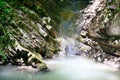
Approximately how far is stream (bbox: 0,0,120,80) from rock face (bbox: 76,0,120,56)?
65cm

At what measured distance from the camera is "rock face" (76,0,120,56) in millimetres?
11797

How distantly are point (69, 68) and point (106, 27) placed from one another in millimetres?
2177

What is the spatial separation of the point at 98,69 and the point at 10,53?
3.26m

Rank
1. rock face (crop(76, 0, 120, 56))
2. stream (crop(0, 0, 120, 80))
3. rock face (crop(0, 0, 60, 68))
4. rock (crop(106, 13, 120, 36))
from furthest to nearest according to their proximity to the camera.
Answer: rock face (crop(76, 0, 120, 56)) < rock (crop(106, 13, 120, 36)) < rock face (crop(0, 0, 60, 68)) < stream (crop(0, 0, 120, 80))

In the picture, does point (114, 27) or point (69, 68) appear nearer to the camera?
point (69, 68)

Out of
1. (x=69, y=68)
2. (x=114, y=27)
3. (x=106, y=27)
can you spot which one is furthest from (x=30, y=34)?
(x=114, y=27)

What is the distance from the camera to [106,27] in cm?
1196

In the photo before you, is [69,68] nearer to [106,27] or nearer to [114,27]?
[106,27]

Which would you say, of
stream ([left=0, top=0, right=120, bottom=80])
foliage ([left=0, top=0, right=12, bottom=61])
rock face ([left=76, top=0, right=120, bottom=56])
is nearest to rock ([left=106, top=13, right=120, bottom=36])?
rock face ([left=76, top=0, right=120, bottom=56])

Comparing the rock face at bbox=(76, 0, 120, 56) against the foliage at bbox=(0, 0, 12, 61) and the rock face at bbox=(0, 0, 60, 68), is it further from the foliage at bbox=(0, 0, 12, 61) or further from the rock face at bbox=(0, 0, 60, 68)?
the foliage at bbox=(0, 0, 12, 61)

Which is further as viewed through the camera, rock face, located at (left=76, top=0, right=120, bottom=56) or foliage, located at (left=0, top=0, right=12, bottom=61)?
rock face, located at (left=76, top=0, right=120, bottom=56)

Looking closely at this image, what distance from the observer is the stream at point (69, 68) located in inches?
410

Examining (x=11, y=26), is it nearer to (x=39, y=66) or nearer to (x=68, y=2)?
(x=39, y=66)

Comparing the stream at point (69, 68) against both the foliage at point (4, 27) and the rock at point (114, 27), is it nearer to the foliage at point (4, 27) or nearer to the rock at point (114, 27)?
the foliage at point (4, 27)
